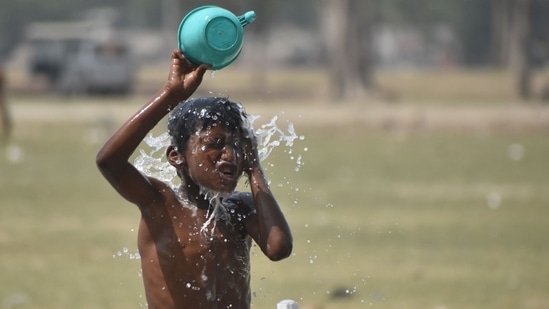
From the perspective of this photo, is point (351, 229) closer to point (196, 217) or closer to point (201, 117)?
point (196, 217)

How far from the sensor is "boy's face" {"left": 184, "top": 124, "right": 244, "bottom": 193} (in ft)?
14.0

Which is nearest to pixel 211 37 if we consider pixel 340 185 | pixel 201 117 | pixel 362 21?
pixel 201 117

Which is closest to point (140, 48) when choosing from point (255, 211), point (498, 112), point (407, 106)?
point (407, 106)

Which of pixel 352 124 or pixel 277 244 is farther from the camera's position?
pixel 352 124

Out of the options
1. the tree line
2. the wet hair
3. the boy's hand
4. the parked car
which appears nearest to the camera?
the boy's hand

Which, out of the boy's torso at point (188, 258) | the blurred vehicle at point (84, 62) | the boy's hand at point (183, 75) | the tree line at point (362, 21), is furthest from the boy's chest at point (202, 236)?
the blurred vehicle at point (84, 62)

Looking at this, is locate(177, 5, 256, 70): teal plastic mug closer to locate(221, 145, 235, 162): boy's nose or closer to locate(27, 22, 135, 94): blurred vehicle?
locate(221, 145, 235, 162): boy's nose

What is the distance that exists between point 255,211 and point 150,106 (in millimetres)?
512

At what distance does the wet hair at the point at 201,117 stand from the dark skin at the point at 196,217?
0.07 ft

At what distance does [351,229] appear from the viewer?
466 inches

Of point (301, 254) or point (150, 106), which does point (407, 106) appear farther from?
point (150, 106)

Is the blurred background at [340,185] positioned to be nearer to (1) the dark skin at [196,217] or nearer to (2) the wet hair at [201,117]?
(1) the dark skin at [196,217]

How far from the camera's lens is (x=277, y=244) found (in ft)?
14.1

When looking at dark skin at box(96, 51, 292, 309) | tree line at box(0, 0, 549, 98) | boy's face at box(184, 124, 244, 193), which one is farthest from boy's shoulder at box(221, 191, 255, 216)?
tree line at box(0, 0, 549, 98)
